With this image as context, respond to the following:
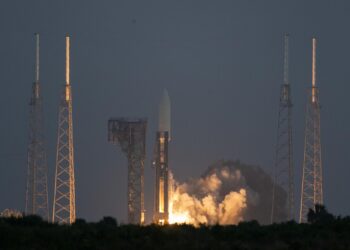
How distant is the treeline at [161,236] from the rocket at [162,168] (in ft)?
163

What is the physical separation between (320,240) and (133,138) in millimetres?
57884

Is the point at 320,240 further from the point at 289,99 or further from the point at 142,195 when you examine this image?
the point at 142,195

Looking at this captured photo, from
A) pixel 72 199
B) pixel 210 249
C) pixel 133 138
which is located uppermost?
pixel 133 138

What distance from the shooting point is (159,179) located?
105m

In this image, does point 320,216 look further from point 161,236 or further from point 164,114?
point 164,114

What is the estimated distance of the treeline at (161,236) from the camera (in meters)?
47.3

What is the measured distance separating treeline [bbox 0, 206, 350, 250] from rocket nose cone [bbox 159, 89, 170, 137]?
167 feet

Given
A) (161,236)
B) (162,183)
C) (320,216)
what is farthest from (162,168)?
(161,236)

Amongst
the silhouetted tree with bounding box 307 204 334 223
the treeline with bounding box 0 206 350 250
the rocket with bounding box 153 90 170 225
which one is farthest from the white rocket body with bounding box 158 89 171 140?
the treeline with bounding box 0 206 350 250

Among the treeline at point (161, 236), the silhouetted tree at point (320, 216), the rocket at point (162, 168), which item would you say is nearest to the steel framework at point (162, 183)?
the rocket at point (162, 168)

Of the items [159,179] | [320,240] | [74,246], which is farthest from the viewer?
[159,179]

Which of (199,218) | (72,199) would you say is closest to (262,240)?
(72,199)

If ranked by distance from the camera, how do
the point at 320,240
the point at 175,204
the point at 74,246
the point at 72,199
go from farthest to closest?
the point at 175,204, the point at 72,199, the point at 320,240, the point at 74,246

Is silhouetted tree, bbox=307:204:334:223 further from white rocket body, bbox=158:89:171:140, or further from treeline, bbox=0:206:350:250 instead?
white rocket body, bbox=158:89:171:140
